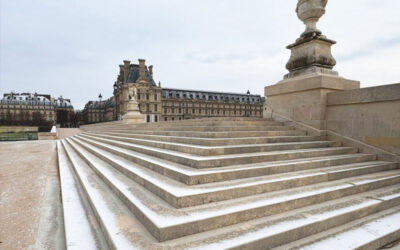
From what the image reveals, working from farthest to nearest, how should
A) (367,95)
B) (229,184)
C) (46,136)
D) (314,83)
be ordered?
(46,136) → (314,83) → (367,95) → (229,184)

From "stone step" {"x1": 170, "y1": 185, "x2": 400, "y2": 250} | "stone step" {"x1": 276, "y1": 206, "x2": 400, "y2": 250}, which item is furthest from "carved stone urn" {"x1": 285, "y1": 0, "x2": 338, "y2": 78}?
"stone step" {"x1": 276, "y1": 206, "x2": 400, "y2": 250}

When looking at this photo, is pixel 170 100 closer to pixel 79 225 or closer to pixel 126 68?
pixel 126 68

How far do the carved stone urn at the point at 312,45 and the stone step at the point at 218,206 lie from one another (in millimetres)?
3326

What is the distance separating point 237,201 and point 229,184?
1.06 ft

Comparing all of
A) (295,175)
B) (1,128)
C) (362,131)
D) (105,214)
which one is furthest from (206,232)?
(1,128)

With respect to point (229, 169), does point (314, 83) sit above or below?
above

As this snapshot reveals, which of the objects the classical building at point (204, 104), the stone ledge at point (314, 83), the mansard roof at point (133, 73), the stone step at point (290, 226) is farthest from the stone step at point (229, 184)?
the classical building at point (204, 104)

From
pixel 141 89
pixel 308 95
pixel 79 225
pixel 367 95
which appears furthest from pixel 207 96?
pixel 79 225

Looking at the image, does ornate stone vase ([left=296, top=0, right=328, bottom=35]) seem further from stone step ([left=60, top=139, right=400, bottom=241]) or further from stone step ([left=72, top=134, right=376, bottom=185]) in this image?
stone step ([left=60, top=139, right=400, bottom=241])

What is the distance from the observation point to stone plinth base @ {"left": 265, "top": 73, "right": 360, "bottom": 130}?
5.48m

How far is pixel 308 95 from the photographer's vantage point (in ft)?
18.8

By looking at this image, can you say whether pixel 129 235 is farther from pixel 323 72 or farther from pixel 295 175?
pixel 323 72

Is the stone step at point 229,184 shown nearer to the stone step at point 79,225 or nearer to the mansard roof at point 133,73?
the stone step at point 79,225

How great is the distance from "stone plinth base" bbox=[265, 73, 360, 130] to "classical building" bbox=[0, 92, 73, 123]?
311ft
